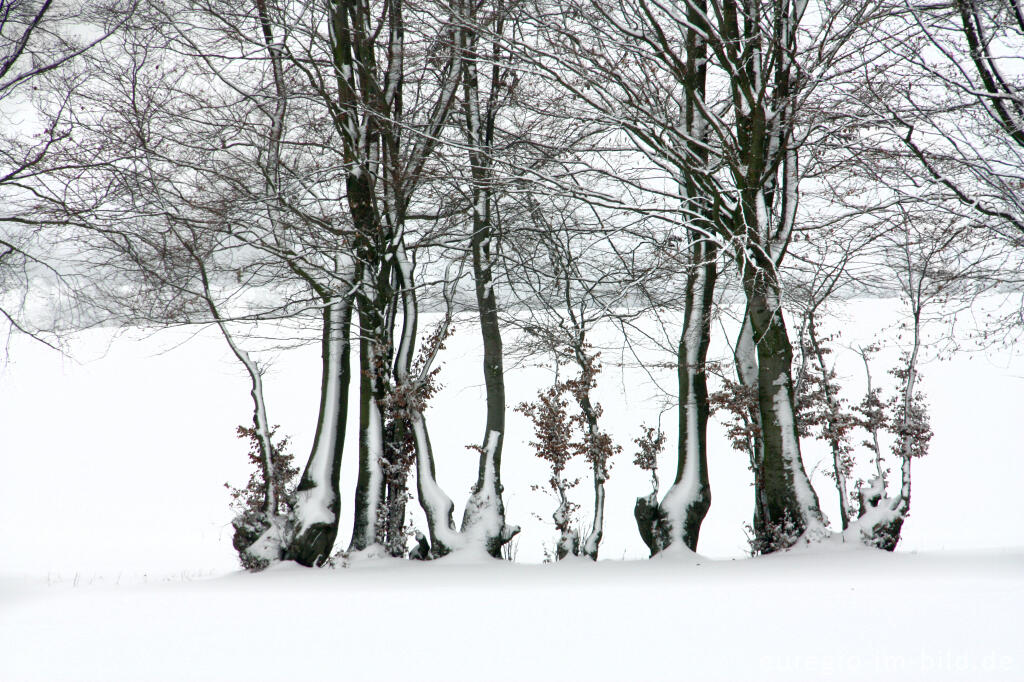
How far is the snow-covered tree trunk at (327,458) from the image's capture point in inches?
436

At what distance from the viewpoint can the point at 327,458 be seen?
11.5m

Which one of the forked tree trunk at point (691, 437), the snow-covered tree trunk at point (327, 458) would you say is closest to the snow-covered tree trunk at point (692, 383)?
the forked tree trunk at point (691, 437)

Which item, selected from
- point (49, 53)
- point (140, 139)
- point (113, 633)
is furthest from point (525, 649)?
point (49, 53)

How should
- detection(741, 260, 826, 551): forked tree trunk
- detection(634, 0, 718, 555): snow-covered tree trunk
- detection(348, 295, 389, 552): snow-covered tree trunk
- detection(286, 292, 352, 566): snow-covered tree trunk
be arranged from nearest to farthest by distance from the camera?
1. detection(741, 260, 826, 551): forked tree trunk
2. detection(634, 0, 718, 555): snow-covered tree trunk
3. detection(286, 292, 352, 566): snow-covered tree trunk
4. detection(348, 295, 389, 552): snow-covered tree trunk

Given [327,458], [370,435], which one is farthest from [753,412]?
[327,458]

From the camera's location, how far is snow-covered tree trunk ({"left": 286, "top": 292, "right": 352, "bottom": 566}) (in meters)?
11.1

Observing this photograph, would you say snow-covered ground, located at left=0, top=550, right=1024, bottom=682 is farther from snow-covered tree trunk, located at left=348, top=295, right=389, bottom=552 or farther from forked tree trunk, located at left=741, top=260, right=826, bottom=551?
snow-covered tree trunk, located at left=348, top=295, right=389, bottom=552

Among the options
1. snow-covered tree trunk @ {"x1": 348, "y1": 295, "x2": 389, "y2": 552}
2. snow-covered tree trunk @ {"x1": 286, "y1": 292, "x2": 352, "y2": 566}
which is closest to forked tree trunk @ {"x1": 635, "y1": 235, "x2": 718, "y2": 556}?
snow-covered tree trunk @ {"x1": 348, "y1": 295, "x2": 389, "y2": 552}

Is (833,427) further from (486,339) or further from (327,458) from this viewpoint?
(327,458)

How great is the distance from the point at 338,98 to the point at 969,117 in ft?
30.7

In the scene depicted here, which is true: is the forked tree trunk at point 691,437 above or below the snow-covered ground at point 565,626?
above

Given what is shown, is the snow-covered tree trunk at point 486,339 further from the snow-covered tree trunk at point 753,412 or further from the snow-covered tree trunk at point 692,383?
the snow-covered tree trunk at point 753,412

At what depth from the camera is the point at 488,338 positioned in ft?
37.4

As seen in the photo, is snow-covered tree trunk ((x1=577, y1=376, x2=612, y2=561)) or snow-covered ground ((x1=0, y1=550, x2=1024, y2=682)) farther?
snow-covered tree trunk ((x1=577, y1=376, x2=612, y2=561))
